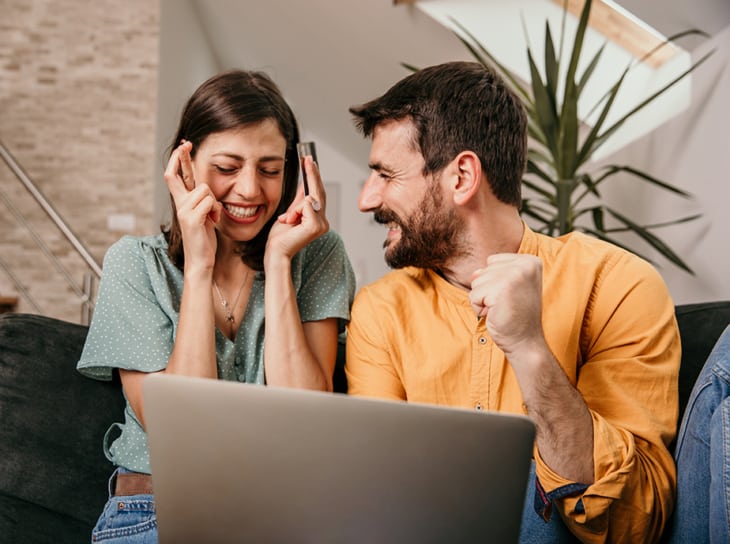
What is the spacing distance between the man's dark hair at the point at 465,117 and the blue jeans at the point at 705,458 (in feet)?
1.78

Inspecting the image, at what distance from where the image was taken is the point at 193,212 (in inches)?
56.4

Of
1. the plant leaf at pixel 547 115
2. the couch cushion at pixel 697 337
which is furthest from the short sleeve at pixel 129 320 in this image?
the plant leaf at pixel 547 115

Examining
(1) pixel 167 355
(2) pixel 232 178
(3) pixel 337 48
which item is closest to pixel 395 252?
(2) pixel 232 178

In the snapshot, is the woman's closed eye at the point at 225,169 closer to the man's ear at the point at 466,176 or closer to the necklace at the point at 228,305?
the necklace at the point at 228,305

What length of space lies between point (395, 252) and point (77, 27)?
18.6 ft

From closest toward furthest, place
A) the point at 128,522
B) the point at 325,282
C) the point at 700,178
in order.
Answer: the point at 128,522, the point at 325,282, the point at 700,178

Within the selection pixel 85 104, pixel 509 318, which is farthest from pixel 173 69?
pixel 509 318

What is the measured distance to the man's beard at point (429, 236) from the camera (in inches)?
55.6

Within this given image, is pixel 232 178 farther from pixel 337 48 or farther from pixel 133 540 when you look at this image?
pixel 337 48

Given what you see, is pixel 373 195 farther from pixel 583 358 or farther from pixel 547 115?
pixel 547 115

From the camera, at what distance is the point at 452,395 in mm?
1367

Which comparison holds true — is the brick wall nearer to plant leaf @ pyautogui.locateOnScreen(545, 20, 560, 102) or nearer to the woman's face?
plant leaf @ pyautogui.locateOnScreen(545, 20, 560, 102)

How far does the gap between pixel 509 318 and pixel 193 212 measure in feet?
2.30

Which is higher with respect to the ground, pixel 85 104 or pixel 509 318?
pixel 85 104
